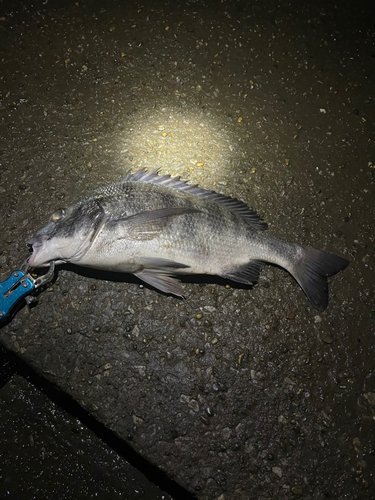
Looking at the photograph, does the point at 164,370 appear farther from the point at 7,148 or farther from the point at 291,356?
the point at 7,148

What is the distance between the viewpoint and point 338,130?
355 centimetres

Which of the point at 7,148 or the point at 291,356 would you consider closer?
the point at 291,356

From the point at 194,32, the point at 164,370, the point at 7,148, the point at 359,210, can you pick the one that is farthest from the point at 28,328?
the point at 194,32

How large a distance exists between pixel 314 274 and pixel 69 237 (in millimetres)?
1827

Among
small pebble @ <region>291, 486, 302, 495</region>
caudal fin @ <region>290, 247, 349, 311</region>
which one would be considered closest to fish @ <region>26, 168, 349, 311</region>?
caudal fin @ <region>290, 247, 349, 311</region>

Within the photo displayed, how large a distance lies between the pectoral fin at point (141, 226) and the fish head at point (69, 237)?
0.47 ft

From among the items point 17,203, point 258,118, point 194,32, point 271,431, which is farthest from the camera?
point 194,32

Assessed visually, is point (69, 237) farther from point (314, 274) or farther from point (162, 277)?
point (314, 274)

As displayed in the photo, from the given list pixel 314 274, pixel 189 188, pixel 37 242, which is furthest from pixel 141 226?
pixel 314 274

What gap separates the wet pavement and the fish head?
402 millimetres

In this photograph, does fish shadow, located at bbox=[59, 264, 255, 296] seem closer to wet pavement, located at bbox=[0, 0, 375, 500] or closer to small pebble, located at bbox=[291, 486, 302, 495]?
wet pavement, located at bbox=[0, 0, 375, 500]

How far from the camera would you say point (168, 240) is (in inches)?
102

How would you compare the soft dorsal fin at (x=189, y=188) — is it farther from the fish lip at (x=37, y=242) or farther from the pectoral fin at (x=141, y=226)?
the fish lip at (x=37, y=242)

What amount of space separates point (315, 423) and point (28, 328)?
227cm
